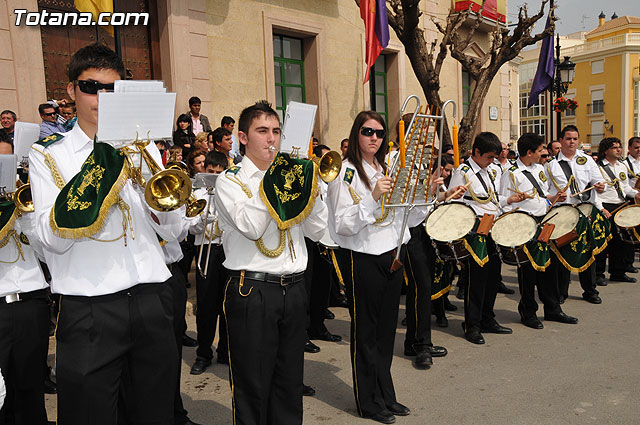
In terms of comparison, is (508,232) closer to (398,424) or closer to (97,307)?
(398,424)

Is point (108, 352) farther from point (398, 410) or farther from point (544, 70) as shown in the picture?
point (544, 70)

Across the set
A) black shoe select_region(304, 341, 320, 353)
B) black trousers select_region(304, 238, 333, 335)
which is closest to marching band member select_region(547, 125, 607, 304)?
black trousers select_region(304, 238, 333, 335)

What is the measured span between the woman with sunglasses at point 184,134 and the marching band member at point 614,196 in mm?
6125

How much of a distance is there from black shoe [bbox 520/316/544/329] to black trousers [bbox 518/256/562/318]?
0.03 m

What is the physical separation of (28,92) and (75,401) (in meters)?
7.20

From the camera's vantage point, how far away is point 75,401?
2270 mm

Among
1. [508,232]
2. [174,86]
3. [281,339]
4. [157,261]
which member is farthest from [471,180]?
[174,86]

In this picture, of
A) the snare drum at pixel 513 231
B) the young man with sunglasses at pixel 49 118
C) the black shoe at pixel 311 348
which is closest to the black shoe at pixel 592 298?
the snare drum at pixel 513 231

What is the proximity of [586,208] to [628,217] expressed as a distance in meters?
1.29

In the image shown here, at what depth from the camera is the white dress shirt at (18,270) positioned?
3141 millimetres

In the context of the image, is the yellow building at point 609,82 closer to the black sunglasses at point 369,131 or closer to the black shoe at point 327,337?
the black shoe at point 327,337

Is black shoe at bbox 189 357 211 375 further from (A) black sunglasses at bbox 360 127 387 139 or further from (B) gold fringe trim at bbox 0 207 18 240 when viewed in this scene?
(A) black sunglasses at bbox 360 127 387 139

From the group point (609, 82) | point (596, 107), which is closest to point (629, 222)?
point (609, 82)

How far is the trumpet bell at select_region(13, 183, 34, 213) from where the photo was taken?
296cm
